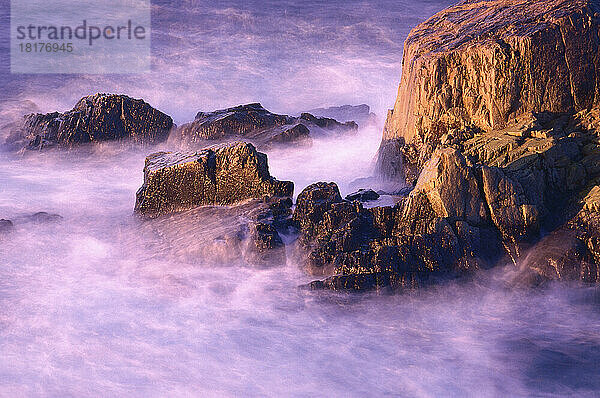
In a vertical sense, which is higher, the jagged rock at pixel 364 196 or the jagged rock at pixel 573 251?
the jagged rock at pixel 364 196

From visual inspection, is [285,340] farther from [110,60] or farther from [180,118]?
[110,60]

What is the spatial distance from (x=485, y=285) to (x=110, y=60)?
18205 mm

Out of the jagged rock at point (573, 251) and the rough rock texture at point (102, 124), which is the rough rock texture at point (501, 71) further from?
the rough rock texture at point (102, 124)

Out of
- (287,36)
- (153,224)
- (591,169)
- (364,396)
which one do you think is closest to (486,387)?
(364,396)

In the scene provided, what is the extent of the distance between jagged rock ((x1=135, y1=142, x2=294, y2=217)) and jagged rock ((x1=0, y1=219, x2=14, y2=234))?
1.93 meters

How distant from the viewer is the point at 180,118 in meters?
17.5

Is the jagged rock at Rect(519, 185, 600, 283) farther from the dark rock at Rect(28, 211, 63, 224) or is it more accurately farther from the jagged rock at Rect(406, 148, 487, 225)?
the dark rock at Rect(28, 211, 63, 224)

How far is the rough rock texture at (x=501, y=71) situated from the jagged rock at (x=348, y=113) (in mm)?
6219

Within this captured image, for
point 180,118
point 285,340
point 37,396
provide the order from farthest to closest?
point 180,118 < point 285,340 < point 37,396

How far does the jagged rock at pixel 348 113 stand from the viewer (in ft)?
54.1

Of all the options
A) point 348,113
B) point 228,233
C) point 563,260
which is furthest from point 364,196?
point 348,113

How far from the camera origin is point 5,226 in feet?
31.7

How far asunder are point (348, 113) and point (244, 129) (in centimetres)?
426

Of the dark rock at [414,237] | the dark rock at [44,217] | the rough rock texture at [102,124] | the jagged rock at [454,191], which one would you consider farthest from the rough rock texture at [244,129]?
the jagged rock at [454,191]
